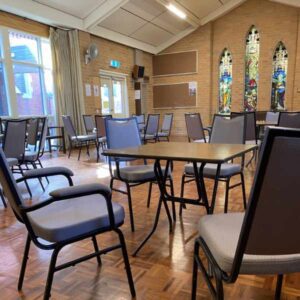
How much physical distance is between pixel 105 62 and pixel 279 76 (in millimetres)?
5276

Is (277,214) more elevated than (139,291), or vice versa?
(277,214)

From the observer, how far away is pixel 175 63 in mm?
9867

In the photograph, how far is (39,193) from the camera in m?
3.38

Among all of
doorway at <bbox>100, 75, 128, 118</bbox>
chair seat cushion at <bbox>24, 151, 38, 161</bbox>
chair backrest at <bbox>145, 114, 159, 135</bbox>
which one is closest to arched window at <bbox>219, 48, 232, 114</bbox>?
doorway at <bbox>100, 75, 128, 118</bbox>

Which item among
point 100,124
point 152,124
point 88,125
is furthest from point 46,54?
point 152,124

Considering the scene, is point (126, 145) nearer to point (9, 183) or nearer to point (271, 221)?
point (9, 183)

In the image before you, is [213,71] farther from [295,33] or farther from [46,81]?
[46,81]

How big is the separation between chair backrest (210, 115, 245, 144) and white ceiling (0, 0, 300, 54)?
4.91 meters

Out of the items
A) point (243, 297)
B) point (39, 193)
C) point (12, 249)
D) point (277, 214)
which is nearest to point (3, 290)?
point (12, 249)

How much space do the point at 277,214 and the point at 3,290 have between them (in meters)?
1.50

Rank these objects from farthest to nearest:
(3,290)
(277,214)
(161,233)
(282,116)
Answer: (282,116) < (161,233) < (3,290) < (277,214)

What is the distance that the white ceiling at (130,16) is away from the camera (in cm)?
607

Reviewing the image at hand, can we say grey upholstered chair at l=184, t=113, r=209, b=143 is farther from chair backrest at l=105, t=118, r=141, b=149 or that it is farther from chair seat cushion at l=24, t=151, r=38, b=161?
chair seat cushion at l=24, t=151, r=38, b=161

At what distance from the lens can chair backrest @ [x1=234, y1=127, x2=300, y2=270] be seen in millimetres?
724
